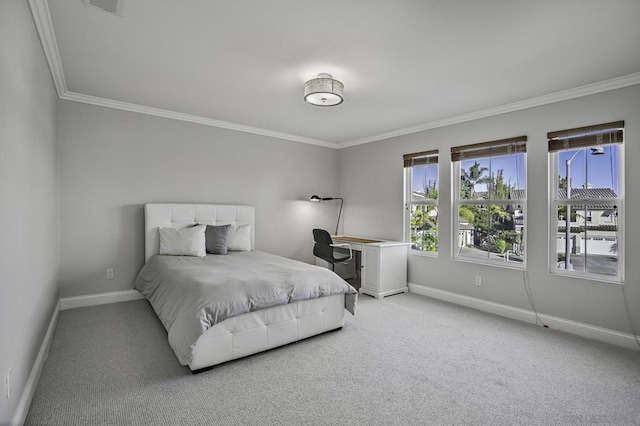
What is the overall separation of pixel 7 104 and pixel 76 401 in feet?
5.73

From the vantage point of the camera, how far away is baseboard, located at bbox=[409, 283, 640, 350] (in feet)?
9.97

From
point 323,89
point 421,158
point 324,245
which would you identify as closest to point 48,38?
point 323,89

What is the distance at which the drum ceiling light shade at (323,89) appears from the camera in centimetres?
299

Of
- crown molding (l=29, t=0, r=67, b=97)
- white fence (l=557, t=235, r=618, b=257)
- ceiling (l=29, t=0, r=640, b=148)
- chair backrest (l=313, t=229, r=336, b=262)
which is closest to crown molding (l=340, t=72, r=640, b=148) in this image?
ceiling (l=29, t=0, r=640, b=148)

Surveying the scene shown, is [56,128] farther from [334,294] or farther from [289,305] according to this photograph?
[334,294]

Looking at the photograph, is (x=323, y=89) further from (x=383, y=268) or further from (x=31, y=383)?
(x=31, y=383)

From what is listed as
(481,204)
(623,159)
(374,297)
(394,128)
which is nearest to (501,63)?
(623,159)

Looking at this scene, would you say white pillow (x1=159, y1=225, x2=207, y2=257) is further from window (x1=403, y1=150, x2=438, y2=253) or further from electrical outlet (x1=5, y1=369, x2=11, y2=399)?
window (x1=403, y1=150, x2=438, y2=253)

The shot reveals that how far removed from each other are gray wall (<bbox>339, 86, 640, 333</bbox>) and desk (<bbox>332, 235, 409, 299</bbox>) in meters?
0.21

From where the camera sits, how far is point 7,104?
1617 mm

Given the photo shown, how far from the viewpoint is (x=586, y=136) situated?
328 cm

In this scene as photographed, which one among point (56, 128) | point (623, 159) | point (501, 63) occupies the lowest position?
point (623, 159)

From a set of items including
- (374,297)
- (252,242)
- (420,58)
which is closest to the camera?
(420,58)

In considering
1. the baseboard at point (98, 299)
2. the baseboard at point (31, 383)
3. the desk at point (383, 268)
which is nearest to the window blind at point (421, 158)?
the desk at point (383, 268)
